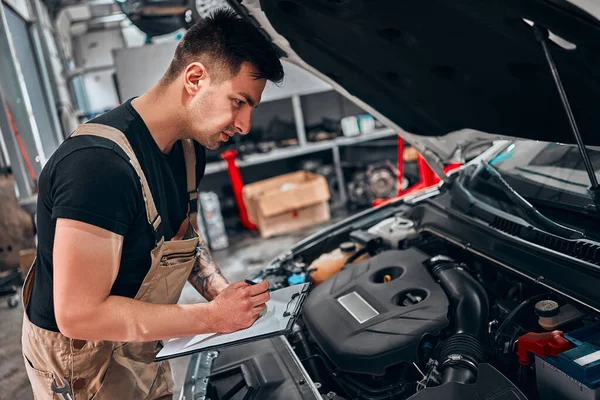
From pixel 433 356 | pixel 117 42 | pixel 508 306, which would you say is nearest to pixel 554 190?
pixel 508 306

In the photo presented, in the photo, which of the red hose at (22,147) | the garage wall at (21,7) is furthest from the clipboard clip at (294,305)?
the garage wall at (21,7)

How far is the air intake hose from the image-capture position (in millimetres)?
1136

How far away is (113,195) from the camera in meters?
1.03

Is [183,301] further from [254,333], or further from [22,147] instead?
[254,333]

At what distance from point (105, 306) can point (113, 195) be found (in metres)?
0.25

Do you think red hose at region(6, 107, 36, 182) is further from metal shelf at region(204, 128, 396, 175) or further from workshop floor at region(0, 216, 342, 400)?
metal shelf at region(204, 128, 396, 175)

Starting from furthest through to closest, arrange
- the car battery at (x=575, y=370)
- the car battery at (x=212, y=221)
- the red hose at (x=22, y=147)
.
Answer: the car battery at (x=212, y=221)
the red hose at (x=22, y=147)
the car battery at (x=575, y=370)

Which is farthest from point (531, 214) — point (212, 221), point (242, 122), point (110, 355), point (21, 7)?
point (21, 7)

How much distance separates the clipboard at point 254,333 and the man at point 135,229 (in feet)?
0.12

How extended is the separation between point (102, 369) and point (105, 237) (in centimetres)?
53

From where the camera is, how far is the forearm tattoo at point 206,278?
1.60 metres

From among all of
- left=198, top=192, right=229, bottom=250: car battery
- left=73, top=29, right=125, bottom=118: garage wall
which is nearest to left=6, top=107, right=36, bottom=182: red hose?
left=198, top=192, right=229, bottom=250: car battery

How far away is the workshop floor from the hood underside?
196 cm

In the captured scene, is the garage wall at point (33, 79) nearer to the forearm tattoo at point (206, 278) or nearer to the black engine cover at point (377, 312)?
the forearm tattoo at point (206, 278)
